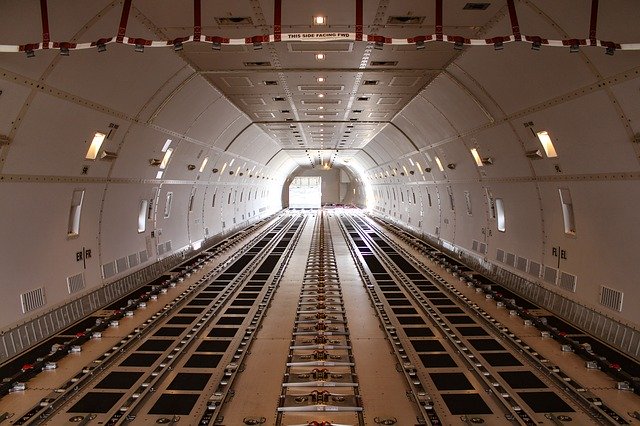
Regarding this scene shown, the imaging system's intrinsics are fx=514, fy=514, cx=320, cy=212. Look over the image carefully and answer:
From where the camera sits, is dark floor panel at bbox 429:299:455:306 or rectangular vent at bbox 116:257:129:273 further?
rectangular vent at bbox 116:257:129:273

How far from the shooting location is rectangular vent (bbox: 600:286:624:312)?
858 centimetres

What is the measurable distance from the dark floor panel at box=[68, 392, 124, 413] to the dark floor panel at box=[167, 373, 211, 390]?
0.77m

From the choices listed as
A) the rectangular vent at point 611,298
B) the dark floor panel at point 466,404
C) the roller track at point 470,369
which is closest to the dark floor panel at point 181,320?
the roller track at point 470,369

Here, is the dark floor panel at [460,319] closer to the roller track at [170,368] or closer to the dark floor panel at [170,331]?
the roller track at [170,368]

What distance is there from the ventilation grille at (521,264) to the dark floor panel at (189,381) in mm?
8385

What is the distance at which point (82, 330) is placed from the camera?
33.4ft

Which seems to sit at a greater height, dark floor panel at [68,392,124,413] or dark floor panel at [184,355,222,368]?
dark floor panel at [184,355,222,368]

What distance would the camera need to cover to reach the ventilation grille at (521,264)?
12.7 m

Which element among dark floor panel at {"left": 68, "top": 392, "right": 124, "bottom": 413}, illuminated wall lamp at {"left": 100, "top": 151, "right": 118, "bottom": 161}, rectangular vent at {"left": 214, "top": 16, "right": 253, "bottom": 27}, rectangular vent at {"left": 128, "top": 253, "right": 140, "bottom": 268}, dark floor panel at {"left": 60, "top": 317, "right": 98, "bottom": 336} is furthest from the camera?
rectangular vent at {"left": 128, "top": 253, "right": 140, "bottom": 268}

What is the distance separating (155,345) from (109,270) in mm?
3731

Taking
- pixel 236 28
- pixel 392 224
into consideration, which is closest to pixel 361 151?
pixel 392 224

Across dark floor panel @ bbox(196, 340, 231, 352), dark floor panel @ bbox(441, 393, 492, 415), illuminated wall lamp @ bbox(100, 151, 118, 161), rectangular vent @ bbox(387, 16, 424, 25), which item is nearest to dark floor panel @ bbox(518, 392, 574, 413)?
dark floor panel @ bbox(441, 393, 492, 415)

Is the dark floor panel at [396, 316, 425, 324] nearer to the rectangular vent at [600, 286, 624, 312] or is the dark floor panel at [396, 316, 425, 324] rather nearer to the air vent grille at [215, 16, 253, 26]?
the rectangular vent at [600, 286, 624, 312]

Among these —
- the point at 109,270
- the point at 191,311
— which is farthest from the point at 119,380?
the point at 109,270
